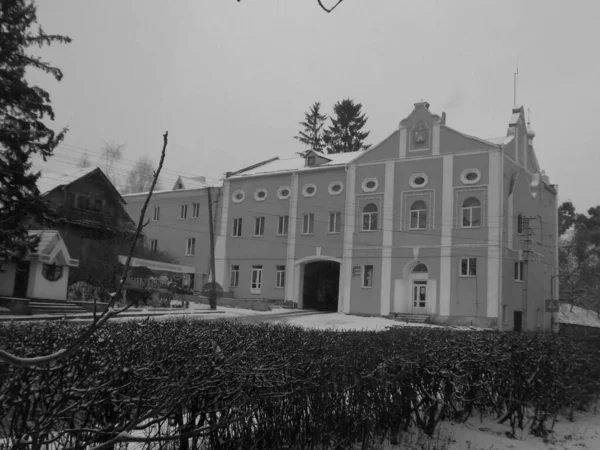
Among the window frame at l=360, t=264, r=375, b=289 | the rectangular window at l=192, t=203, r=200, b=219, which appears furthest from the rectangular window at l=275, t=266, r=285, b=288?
the rectangular window at l=192, t=203, r=200, b=219

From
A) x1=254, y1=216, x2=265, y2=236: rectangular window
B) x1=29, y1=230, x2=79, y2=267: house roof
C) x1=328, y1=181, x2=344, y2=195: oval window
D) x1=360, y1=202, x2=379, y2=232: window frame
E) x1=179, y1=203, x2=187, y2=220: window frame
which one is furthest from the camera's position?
x1=179, y1=203, x2=187, y2=220: window frame

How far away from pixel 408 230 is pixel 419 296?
13.3 ft

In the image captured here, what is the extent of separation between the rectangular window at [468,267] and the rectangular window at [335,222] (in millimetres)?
8811

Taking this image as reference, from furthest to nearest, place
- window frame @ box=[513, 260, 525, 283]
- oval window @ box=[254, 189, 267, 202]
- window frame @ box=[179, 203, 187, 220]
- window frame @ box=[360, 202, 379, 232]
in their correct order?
window frame @ box=[179, 203, 187, 220] < oval window @ box=[254, 189, 267, 202] < window frame @ box=[360, 202, 379, 232] < window frame @ box=[513, 260, 525, 283]

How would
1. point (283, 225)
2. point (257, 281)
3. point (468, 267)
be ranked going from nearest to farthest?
point (468, 267), point (283, 225), point (257, 281)

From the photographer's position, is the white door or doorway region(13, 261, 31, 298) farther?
the white door

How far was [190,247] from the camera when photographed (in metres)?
44.9

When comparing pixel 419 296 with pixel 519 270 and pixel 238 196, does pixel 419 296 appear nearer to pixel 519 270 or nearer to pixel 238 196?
pixel 519 270

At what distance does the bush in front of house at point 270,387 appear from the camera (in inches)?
121

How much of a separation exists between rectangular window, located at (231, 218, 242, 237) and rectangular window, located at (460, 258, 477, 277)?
16882mm

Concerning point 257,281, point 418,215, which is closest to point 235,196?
point 257,281

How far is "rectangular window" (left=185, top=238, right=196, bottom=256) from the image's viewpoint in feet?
147

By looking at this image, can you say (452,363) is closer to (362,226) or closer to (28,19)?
(28,19)

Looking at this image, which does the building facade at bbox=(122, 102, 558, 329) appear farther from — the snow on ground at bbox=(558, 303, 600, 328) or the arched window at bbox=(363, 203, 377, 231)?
the snow on ground at bbox=(558, 303, 600, 328)
